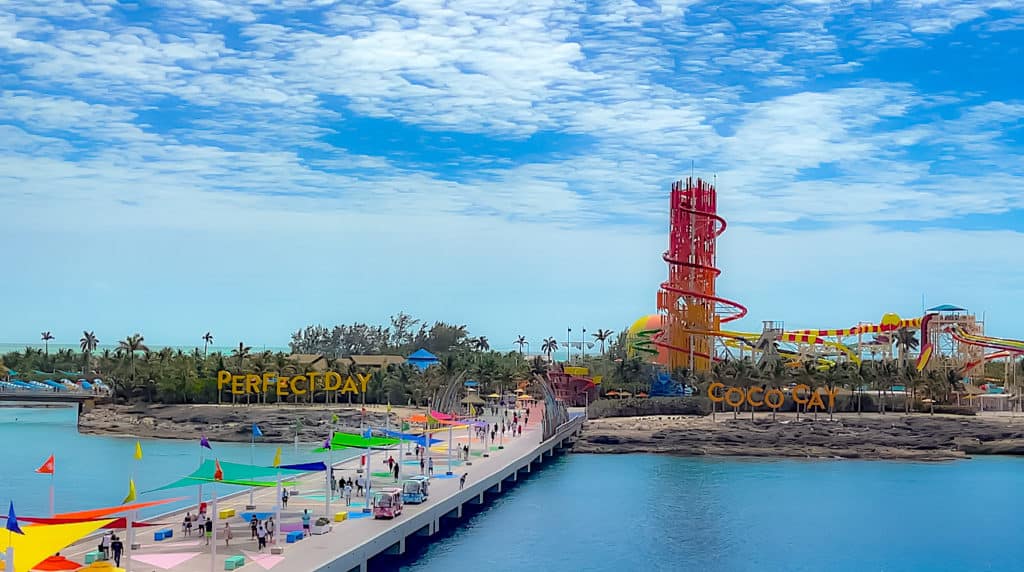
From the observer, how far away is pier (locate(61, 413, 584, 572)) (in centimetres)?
3052

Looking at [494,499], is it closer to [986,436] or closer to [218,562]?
[218,562]

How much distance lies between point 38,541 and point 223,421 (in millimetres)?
Result: 68049

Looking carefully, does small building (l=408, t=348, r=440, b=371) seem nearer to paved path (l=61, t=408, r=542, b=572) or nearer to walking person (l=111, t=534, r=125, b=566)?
paved path (l=61, t=408, r=542, b=572)

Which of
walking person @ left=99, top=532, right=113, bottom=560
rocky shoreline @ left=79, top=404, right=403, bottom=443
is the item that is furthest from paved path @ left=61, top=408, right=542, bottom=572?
rocky shoreline @ left=79, top=404, right=403, bottom=443

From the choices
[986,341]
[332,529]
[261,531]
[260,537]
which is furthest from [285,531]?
[986,341]

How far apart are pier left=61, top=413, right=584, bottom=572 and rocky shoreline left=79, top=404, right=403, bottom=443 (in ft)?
93.9

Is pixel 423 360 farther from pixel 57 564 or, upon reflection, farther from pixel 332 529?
pixel 57 564

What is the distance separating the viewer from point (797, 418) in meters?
83.8

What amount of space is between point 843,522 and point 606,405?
139 ft

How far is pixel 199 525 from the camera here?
35.0 meters

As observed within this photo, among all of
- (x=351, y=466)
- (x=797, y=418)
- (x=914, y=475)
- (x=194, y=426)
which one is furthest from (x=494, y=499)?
(x=194, y=426)

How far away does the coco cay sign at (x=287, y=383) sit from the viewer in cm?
9762

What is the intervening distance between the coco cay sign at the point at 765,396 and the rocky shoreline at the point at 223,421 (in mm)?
25324

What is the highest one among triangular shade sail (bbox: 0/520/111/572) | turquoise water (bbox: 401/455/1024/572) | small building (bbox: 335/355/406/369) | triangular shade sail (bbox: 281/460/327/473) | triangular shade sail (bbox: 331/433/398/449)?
small building (bbox: 335/355/406/369)
